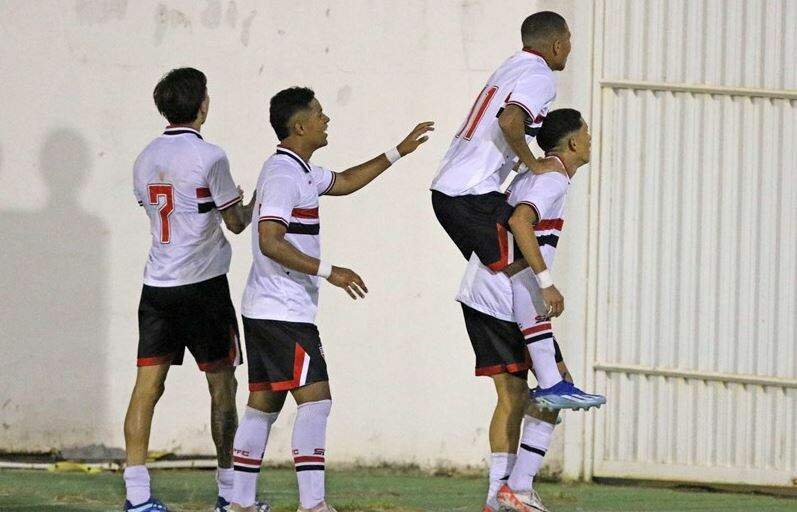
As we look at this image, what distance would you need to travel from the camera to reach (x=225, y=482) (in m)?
6.84

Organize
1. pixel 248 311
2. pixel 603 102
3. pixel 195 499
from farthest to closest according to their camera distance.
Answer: pixel 603 102, pixel 195 499, pixel 248 311

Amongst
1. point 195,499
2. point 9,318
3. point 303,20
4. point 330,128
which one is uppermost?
point 303,20

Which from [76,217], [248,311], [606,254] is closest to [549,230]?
[248,311]

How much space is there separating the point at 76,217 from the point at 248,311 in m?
Answer: 2.71

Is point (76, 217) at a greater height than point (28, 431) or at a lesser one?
greater

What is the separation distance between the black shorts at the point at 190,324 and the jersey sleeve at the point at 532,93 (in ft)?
5.07

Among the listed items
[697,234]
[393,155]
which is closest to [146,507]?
[393,155]

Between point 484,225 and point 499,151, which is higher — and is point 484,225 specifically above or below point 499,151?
below

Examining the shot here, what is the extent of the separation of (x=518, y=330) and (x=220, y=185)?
1.44 m

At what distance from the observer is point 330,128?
342 inches

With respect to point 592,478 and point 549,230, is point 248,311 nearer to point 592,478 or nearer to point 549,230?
point 549,230

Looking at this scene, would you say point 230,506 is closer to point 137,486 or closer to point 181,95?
point 137,486

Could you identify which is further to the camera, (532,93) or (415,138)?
(415,138)

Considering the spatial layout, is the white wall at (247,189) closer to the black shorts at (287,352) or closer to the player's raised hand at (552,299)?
the player's raised hand at (552,299)
